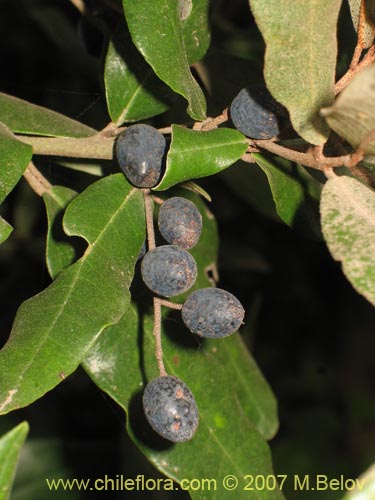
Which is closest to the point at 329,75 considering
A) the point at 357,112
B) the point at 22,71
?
the point at 357,112

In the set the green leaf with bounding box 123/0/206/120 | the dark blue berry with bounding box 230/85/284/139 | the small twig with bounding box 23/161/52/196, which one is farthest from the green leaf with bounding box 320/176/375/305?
the small twig with bounding box 23/161/52/196

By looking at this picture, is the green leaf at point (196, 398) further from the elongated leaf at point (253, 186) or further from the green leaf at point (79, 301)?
the elongated leaf at point (253, 186)

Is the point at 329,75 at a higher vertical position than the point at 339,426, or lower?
higher

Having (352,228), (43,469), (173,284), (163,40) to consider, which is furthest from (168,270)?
(43,469)

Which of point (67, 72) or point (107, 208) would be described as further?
point (67, 72)

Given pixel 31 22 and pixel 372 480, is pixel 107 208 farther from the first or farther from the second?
pixel 31 22

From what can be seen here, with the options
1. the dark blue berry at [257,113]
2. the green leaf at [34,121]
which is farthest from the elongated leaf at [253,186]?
the dark blue berry at [257,113]
